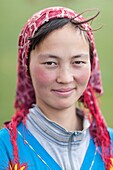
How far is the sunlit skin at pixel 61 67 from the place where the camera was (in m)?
1.54

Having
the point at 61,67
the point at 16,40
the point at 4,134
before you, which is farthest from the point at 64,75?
the point at 16,40

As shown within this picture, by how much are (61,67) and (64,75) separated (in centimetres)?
3

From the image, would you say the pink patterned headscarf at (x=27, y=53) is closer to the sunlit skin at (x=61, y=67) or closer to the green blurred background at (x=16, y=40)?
the sunlit skin at (x=61, y=67)

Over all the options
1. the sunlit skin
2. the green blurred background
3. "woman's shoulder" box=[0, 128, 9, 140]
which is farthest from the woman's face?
the green blurred background

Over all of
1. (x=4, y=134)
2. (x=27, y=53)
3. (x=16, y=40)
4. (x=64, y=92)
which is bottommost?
(x=4, y=134)

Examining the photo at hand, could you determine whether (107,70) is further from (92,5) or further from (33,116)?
(33,116)

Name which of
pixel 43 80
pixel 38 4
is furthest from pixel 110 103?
pixel 43 80

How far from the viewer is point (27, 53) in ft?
5.38

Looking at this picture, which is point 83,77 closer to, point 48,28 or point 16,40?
point 48,28

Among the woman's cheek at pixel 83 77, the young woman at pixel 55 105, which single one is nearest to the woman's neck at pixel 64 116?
the young woman at pixel 55 105

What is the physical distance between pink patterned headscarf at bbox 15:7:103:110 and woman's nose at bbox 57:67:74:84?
0.17 m

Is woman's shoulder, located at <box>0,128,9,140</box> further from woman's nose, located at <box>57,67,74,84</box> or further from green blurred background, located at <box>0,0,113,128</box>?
green blurred background, located at <box>0,0,113,128</box>

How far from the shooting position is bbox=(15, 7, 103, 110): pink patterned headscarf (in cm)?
160

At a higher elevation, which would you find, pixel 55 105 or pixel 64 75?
pixel 64 75
